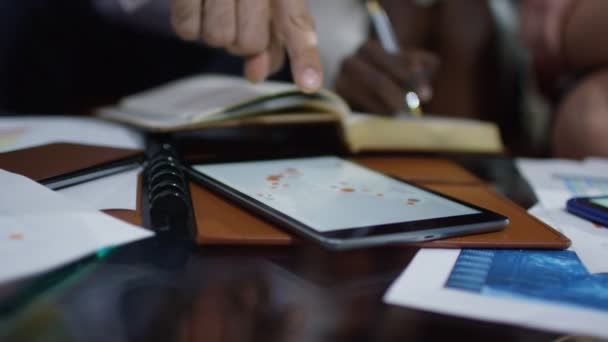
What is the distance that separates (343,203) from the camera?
44 cm

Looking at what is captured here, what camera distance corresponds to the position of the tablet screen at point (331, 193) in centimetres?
41

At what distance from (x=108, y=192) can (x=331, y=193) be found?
0.61 feet

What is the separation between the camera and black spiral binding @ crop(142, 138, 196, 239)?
40 cm

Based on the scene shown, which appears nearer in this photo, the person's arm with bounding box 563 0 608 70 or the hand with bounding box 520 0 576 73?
the person's arm with bounding box 563 0 608 70

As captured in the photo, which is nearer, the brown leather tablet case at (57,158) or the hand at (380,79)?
the brown leather tablet case at (57,158)

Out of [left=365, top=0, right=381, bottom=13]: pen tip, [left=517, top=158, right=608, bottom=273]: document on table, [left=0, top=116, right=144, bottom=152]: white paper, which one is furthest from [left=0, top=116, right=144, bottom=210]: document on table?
[left=365, top=0, right=381, bottom=13]: pen tip

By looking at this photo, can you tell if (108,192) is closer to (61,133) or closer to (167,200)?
(167,200)

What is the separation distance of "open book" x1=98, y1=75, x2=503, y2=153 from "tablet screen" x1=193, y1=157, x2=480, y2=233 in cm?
10

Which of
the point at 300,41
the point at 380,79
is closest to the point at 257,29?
the point at 300,41

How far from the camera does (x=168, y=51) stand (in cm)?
149

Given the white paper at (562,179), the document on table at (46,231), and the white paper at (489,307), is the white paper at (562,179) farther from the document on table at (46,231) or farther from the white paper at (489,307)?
the document on table at (46,231)

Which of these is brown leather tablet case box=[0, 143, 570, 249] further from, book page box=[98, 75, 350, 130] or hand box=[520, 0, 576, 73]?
hand box=[520, 0, 576, 73]

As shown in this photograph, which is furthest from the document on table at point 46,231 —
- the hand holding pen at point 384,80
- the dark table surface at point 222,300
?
the hand holding pen at point 384,80

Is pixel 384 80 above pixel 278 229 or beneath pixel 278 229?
above
